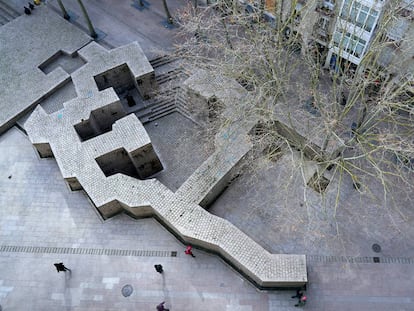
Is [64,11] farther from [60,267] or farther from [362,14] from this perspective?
[362,14]

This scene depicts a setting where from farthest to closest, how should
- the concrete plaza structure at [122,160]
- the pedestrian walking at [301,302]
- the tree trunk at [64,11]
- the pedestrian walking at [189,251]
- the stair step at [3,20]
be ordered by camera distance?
the stair step at [3,20] < the tree trunk at [64,11] < the pedestrian walking at [189,251] < the concrete plaza structure at [122,160] < the pedestrian walking at [301,302]

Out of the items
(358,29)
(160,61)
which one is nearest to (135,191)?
(160,61)

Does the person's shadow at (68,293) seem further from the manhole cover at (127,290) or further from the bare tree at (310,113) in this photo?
the bare tree at (310,113)

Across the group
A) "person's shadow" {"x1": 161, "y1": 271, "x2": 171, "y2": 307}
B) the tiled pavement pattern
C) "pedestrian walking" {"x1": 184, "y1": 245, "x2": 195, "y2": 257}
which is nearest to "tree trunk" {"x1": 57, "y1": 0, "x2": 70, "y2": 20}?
the tiled pavement pattern

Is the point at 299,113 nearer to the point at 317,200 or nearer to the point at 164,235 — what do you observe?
the point at 317,200

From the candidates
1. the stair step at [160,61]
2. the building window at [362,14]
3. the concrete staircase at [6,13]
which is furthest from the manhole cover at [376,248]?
the concrete staircase at [6,13]

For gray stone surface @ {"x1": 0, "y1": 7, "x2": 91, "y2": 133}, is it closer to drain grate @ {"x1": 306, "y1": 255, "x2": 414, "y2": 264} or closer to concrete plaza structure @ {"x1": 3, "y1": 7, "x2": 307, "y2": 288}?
concrete plaza structure @ {"x1": 3, "y1": 7, "x2": 307, "y2": 288}
